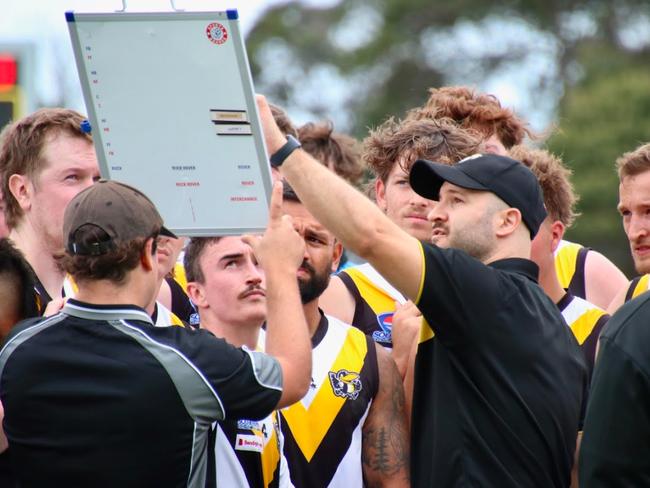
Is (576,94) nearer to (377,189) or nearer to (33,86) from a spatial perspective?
(33,86)

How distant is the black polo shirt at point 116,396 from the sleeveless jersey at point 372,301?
1838mm

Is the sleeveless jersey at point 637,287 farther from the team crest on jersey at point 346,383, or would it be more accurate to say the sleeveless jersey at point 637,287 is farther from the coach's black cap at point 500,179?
the team crest on jersey at point 346,383

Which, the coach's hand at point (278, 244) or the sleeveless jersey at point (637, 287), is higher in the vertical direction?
the coach's hand at point (278, 244)

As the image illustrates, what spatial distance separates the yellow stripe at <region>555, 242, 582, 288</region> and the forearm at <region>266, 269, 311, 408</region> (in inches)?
103

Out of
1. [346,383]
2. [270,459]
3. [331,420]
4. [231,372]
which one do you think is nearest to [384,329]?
[346,383]

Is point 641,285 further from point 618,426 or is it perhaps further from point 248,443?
point 618,426

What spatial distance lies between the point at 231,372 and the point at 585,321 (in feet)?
7.79

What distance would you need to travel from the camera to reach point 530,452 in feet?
15.4

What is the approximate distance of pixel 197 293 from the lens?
5.71 meters

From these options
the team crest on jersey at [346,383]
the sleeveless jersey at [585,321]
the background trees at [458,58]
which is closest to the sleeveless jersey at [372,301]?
the team crest on jersey at [346,383]

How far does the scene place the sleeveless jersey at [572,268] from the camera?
6.83 metres

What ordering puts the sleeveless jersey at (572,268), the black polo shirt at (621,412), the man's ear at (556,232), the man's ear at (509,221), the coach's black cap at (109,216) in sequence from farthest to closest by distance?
the sleeveless jersey at (572,268)
the man's ear at (556,232)
the man's ear at (509,221)
the coach's black cap at (109,216)
the black polo shirt at (621,412)

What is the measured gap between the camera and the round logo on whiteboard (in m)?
4.65

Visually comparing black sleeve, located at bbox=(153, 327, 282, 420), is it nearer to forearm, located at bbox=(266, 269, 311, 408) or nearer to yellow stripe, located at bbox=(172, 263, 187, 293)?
forearm, located at bbox=(266, 269, 311, 408)
